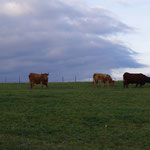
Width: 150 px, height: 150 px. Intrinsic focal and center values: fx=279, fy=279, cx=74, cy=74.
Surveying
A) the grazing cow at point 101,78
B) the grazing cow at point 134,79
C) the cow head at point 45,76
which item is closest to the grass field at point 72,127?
the cow head at point 45,76

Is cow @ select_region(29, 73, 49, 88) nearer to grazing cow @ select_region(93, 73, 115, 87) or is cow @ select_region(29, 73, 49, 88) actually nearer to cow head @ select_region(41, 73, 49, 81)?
cow head @ select_region(41, 73, 49, 81)

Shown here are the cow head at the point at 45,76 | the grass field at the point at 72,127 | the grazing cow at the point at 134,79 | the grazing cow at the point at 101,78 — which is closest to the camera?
the grass field at the point at 72,127

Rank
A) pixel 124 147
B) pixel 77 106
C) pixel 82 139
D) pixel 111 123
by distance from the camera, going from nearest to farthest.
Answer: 1. pixel 124 147
2. pixel 82 139
3. pixel 111 123
4. pixel 77 106

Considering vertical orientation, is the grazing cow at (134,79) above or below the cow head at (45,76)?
below

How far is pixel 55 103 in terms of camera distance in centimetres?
1758

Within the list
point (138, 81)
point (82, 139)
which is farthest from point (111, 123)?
point (138, 81)

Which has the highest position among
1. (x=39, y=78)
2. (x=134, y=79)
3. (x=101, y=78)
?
(x=39, y=78)

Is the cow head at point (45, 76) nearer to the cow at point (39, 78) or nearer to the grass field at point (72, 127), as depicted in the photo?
the cow at point (39, 78)

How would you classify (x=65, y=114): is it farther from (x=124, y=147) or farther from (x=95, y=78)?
(x=95, y=78)

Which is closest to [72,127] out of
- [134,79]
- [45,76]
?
[45,76]

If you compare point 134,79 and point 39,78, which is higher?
point 39,78

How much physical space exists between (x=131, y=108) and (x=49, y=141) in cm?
766

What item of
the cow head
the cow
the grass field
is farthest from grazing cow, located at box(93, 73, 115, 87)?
the grass field

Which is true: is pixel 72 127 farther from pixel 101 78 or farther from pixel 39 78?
pixel 101 78
